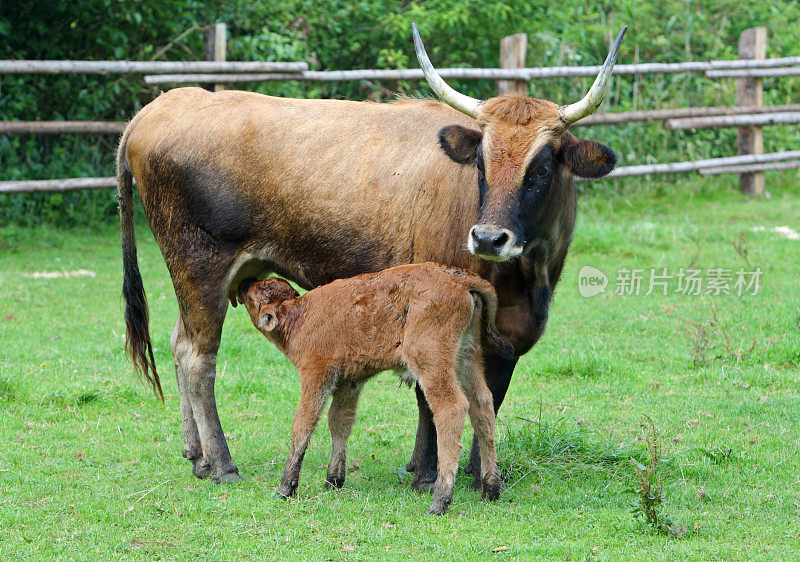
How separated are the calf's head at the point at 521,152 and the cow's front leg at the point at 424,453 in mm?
1142

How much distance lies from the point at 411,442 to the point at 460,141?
82.6 inches

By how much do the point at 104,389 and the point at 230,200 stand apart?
2235 mm

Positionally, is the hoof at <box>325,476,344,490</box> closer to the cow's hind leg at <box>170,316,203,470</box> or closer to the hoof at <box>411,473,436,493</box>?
the hoof at <box>411,473,436,493</box>

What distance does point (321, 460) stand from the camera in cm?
596

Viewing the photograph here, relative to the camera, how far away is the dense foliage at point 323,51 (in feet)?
43.3

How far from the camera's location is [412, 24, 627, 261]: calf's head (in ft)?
16.1

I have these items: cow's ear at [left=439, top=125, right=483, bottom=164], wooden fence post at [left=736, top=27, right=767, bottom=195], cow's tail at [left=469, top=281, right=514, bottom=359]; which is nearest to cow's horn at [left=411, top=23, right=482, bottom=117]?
cow's ear at [left=439, top=125, right=483, bottom=164]

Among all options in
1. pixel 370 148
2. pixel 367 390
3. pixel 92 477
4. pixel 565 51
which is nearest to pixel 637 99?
pixel 565 51

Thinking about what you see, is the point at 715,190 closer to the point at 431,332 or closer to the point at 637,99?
the point at 637,99

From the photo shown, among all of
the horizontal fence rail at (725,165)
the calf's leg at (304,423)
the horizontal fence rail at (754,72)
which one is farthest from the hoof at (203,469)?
the horizontal fence rail at (754,72)

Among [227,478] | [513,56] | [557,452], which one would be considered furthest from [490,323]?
[513,56]

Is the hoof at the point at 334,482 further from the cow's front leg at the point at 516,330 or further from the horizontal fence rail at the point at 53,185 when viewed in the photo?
the horizontal fence rail at the point at 53,185

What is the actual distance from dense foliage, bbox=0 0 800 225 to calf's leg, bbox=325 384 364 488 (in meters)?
8.36

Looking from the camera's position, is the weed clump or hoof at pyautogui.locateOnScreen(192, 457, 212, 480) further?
hoof at pyautogui.locateOnScreen(192, 457, 212, 480)
